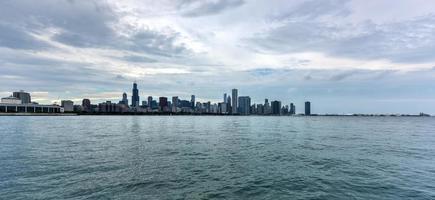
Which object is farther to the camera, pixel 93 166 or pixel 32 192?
pixel 93 166

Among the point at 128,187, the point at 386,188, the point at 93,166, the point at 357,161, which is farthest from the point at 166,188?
the point at 357,161

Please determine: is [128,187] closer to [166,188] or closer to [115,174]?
[166,188]

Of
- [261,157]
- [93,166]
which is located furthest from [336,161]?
[93,166]

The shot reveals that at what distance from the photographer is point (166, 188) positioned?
23.4m

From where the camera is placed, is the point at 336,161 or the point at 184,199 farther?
the point at 336,161

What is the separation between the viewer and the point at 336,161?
3731cm

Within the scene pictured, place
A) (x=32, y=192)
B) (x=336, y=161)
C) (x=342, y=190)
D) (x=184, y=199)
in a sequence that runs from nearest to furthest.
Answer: (x=184, y=199)
(x=32, y=192)
(x=342, y=190)
(x=336, y=161)

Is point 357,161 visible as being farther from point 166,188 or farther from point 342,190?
point 166,188

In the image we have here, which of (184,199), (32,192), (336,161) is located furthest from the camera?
(336,161)

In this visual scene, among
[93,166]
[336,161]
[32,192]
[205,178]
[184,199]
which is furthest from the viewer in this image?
[336,161]

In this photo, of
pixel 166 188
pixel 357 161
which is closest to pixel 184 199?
pixel 166 188

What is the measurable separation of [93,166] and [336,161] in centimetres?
2981

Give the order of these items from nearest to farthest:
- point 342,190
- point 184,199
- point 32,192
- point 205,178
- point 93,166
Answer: point 184,199, point 32,192, point 342,190, point 205,178, point 93,166

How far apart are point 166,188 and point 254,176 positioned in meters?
9.06
